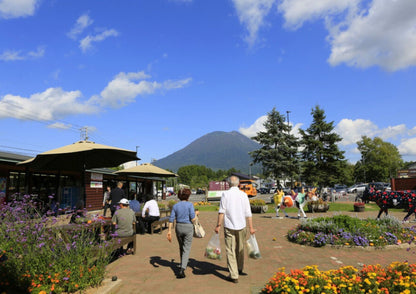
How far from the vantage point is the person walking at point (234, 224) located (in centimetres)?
504

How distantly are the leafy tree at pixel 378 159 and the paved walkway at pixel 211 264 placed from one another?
6098 centimetres

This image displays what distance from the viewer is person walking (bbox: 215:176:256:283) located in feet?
16.5

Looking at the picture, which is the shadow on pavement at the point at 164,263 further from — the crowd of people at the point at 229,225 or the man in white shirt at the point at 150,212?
the man in white shirt at the point at 150,212

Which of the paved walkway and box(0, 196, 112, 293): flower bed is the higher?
box(0, 196, 112, 293): flower bed

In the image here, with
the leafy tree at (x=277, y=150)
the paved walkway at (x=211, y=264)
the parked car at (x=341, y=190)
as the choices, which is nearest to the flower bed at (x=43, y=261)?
the paved walkway at (x=211, y=264)

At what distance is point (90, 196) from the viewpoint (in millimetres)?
21703

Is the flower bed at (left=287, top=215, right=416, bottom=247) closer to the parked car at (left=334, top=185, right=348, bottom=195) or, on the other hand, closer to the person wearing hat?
the person wearing hat

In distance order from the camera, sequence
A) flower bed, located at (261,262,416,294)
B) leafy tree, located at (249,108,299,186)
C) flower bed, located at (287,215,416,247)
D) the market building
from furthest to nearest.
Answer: leafy tree, located at (249,108,299,186)
the market building
flower bed, located at (287,215,416,247)
flower bed, located at (261,262,416,294)

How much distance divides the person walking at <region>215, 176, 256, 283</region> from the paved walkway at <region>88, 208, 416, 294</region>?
0.35 meters

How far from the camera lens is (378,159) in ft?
202

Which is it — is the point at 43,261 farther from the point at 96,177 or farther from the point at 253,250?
the point at 96,177

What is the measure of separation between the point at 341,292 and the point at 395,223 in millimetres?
6270

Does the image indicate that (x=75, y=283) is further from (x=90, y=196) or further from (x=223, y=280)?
(x=90, y=196)

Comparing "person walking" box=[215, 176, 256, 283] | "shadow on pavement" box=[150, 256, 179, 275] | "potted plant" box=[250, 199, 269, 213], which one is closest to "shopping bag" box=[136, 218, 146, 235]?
"shadow on pavement" box=[150, 256, 179, 275]
